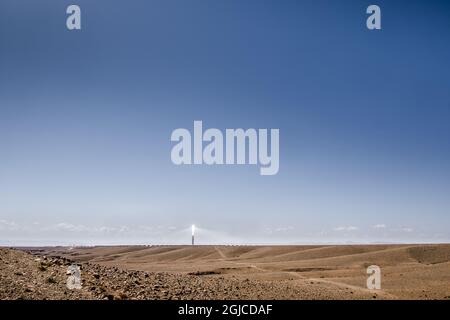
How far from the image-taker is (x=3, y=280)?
14.8m

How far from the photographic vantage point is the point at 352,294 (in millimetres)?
18906

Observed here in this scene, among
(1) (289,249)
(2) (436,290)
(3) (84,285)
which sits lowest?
(1) (289,249)

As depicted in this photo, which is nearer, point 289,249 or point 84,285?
point 84,285

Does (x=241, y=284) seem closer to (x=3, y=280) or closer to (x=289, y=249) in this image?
(x=3, y=280)

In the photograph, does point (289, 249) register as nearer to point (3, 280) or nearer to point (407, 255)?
point (407, 255)

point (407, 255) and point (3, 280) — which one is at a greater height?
point (3, 280)

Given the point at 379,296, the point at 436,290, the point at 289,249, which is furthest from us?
the point at 289,249
